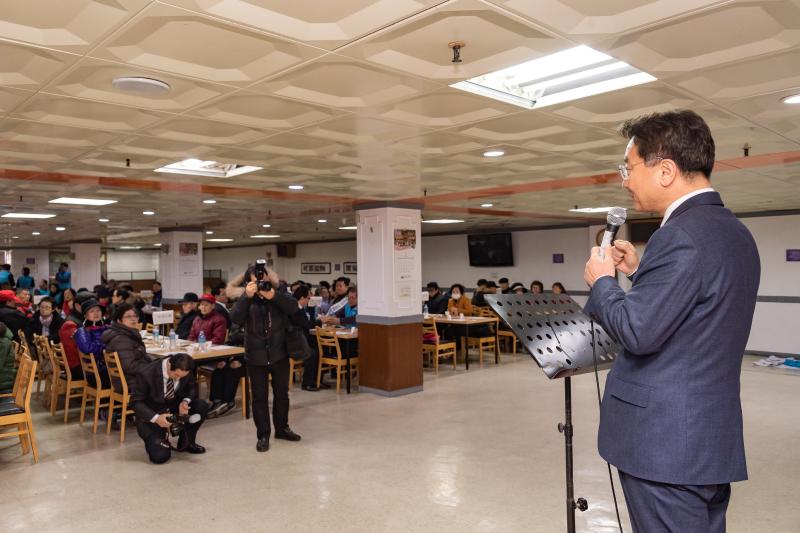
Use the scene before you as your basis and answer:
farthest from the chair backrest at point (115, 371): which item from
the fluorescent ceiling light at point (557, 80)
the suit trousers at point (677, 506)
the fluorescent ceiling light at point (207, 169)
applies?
the suit trousers at point (677, 506)

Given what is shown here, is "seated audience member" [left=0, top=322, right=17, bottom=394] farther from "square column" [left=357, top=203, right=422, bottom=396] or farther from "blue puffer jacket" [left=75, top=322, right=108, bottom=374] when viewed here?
"square column" [left=357, top=203, right=422, bottom=396]

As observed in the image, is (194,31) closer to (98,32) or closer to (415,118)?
(98,32)

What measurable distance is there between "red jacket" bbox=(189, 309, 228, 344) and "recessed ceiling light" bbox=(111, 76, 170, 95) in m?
4.60

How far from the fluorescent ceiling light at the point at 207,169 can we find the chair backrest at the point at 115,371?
6.09 ft

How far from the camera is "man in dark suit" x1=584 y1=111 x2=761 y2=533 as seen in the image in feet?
4.34

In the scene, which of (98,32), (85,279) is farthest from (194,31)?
(85,279)

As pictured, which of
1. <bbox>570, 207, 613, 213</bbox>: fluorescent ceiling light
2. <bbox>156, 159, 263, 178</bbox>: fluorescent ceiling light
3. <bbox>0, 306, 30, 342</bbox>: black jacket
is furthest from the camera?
<bbox>570, 207, 613, 213</bbox>: fluorescent ceiling light

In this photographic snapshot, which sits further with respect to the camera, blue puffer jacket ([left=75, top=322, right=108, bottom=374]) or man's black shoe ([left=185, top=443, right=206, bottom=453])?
blue puffer jacket ([left=75, top=322, right=108, bottom=374])

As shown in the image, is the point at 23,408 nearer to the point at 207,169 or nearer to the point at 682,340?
the point at 207,169

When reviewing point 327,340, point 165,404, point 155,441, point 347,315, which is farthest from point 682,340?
point 347,315

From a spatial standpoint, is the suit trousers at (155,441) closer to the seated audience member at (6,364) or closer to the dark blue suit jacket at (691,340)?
the seated audience member at (6,364)

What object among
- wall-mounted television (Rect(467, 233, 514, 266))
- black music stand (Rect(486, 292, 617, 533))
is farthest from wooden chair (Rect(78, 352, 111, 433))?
wall-mounted television (Rect(467, 233, 514, 266))

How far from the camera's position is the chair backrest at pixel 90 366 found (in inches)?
231

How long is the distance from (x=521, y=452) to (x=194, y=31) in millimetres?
4282
